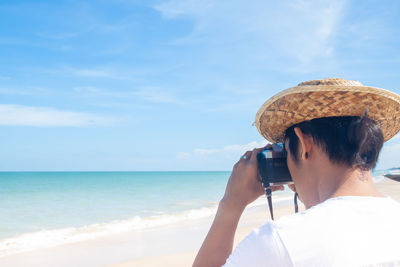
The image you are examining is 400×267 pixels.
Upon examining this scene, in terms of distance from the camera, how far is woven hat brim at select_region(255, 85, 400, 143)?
1.37 m

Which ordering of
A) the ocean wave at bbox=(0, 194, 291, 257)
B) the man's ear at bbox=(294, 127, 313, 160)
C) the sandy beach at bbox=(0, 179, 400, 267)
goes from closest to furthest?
1. the man's ear at bbox=(294, 127, 313, 160)
2. the sandy beach at bbox=(0, 179, 400, 267)
3. the ocean wave at bbox=(0, 194, 291, 257)

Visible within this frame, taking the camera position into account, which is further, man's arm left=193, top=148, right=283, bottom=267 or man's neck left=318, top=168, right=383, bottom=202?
man's arm left=193, top=148, right=283, bottom=267

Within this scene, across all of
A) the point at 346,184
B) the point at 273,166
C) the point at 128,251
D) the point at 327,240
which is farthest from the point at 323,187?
the point at 128,251

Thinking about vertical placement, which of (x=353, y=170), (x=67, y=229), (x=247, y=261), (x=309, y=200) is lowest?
(x=67, y=229)

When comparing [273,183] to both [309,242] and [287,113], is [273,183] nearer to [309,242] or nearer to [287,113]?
[287,113]

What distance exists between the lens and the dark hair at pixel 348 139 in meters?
1.25

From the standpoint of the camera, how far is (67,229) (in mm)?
9188

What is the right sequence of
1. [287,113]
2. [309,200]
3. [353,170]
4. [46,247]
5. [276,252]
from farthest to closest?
[46,247] < [287,113] < [309,200] < [353,170] < [276,252]

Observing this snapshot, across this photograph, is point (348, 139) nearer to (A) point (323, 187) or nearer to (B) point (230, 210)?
(A) point (323, 187)

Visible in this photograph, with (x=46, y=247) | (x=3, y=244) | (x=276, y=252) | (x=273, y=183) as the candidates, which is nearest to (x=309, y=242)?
(x=276, y=252)

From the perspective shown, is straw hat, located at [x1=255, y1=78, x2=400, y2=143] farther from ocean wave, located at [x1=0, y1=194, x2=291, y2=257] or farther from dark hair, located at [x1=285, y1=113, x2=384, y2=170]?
ocean wave, located at [x1=0, y1=194, x2=291, y2=257]

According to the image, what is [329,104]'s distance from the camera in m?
1.36

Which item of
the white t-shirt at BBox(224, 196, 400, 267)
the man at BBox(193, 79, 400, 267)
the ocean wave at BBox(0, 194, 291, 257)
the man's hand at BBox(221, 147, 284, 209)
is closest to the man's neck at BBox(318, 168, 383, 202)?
the man at BBox(193, 79, 400, 267)

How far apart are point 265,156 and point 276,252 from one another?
62cm
